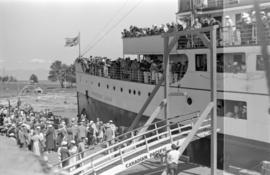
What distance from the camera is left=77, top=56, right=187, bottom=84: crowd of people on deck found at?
45.8ft

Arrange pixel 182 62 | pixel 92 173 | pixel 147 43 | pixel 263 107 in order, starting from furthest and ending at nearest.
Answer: pixel 147 43 < pixel 182 62 < pixel 263 107 < pixel 92 173

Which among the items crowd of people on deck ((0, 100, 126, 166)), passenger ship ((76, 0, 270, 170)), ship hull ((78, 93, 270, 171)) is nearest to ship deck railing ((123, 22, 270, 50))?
passenger ship ((76, 0, 270, 170))

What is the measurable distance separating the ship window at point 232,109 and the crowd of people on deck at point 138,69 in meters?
2.29

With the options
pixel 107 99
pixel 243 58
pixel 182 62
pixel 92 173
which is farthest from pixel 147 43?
pixel 92 173

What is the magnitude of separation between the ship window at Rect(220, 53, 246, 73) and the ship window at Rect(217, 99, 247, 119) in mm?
947

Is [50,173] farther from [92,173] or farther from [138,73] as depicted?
[138,73]

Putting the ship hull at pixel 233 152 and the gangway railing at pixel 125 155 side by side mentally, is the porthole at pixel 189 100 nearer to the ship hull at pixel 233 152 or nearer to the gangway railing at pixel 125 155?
the ship hull at pixel 233 152

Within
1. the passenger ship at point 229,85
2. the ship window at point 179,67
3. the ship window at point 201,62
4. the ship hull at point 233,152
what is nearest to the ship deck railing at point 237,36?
the passenger ship at point 229,85

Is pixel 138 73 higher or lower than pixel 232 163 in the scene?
higher

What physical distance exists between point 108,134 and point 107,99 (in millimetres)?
8852

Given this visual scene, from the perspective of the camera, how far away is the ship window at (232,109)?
1102 cm

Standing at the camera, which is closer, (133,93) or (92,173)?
(92,173)

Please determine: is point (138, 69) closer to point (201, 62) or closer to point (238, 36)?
point (201, 62)

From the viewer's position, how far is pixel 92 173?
304 inches
